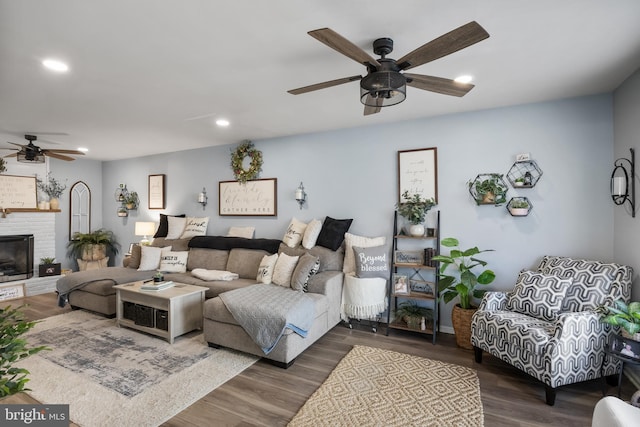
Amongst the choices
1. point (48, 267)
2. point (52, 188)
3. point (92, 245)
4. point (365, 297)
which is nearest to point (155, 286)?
point (365, 297)

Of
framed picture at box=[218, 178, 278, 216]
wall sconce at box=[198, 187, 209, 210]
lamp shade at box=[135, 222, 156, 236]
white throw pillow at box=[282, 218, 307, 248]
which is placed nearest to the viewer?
white throw pillow at box=[282, 218, 307, 248]

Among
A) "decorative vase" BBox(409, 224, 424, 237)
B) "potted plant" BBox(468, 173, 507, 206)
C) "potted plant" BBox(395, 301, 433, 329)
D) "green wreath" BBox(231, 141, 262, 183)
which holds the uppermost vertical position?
"green wreath" BBox(231, 141, 262, 183)

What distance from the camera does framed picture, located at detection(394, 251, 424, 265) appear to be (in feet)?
12.7

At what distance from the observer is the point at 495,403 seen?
91.1 inches

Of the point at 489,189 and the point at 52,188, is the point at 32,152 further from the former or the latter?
the point at 489,189

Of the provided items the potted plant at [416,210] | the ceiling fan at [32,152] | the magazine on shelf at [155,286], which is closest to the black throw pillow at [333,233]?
the potted plant at [416,210]

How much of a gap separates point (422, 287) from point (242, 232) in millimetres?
2827

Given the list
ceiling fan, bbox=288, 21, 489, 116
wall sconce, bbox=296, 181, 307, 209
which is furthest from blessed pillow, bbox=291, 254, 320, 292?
ceiling fan, bbox=288, 21, 489, 116

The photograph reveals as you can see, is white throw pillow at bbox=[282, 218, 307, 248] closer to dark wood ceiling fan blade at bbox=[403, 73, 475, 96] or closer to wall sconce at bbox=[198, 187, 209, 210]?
wall sconce at bbox=[198, 187, 209, 210]

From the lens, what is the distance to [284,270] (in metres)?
3.79

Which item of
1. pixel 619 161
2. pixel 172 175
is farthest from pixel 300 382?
pixel 172 175

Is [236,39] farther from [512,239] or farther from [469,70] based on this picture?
[512,239]

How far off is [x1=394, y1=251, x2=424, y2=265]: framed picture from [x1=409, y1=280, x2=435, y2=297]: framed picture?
25 cm

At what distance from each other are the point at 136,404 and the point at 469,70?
3.64 meters
